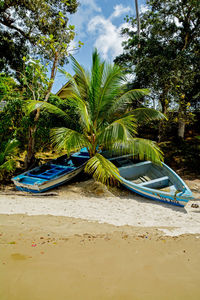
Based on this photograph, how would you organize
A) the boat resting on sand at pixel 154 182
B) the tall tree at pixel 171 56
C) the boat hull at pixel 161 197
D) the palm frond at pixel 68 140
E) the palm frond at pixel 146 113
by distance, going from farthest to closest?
1. the tall tree at pixel 171 56
2. the palm frond at pixel 146 113
3. the palm frond at pixel 68 140
4. the boat resting on sand at pixel 154 182
5. the boat hull at pixel 161 197

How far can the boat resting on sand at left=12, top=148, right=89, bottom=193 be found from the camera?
5.98 meters

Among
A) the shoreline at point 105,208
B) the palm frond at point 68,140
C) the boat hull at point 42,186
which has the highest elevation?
the palm frond at point 68,140

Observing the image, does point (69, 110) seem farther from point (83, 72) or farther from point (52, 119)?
point (83, 72)

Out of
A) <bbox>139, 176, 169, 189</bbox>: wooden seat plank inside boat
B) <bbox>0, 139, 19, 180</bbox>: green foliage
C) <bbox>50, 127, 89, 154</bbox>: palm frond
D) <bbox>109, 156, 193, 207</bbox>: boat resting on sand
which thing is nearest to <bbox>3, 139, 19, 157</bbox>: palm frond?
<bbox>0, 139, 19, 180</bbox>: green foliage

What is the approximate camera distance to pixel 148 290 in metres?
1.96

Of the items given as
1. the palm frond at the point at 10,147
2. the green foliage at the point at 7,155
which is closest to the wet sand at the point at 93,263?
the green foliage at the point at 7,155

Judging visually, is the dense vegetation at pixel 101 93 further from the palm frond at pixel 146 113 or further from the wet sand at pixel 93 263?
the wet sand at pixel 93 263

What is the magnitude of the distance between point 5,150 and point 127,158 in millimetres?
4603

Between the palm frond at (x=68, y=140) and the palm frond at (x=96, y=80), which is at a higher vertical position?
the palm frond at (x=96, y=80)

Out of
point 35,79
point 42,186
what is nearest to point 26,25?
point 35,79

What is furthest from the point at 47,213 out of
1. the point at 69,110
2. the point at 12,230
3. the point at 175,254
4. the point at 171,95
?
the point at 171,95

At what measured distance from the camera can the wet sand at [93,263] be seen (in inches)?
74.5

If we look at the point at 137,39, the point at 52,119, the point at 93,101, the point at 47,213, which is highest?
the point at 137,39

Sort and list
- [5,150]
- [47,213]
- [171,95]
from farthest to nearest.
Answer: [171,95], [5,150], [47,213]
